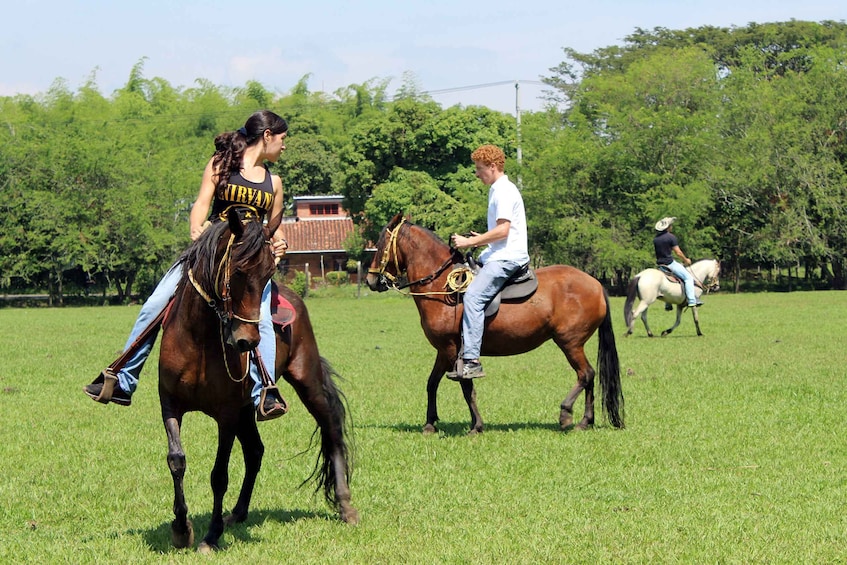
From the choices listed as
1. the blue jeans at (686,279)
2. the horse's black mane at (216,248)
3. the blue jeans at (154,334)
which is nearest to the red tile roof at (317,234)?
the blue jeans at (686,279)

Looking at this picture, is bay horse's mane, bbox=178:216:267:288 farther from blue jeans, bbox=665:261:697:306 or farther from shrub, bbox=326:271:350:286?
shrub, bbox=326:271:350:286

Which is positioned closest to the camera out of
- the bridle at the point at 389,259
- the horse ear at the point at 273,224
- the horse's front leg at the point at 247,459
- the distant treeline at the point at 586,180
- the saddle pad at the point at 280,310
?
the horse ear at the point at 273,224

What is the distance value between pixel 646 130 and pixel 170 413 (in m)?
44.3

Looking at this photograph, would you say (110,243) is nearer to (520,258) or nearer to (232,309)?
(520,258)

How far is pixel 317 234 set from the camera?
73.7 m

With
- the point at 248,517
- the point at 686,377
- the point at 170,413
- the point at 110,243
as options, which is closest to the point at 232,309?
the point at 170,413

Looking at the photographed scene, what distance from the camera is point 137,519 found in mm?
7113

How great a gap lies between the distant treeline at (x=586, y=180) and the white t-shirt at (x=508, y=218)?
36.4m

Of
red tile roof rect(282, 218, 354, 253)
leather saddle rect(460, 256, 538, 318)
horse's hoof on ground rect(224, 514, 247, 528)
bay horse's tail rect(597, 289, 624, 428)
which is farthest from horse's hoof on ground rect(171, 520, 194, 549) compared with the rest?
red tile roof rect(282, 218, 354, 253)

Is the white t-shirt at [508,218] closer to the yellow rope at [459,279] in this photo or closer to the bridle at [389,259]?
the yellow rope at [459,279]

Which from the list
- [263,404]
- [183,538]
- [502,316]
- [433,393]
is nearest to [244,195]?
[263,404]

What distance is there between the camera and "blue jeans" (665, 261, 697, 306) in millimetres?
23073

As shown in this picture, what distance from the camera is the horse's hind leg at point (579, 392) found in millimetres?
10680

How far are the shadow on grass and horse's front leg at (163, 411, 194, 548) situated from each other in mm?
70
